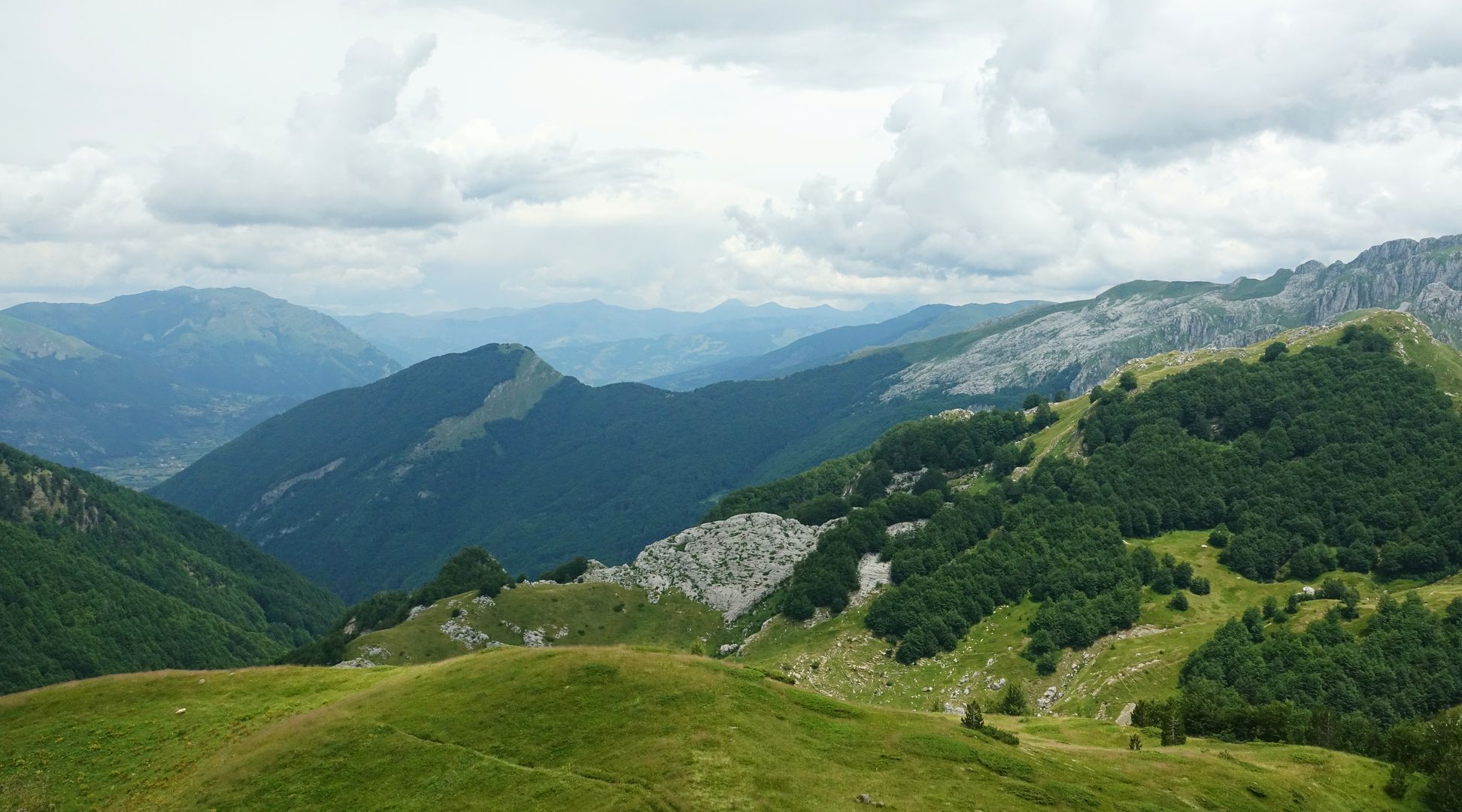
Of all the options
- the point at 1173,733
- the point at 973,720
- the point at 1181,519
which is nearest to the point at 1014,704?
the point at 1173,733

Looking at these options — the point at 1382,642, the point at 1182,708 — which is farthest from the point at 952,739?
the point at 1382,642

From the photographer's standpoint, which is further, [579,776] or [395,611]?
[395,611]

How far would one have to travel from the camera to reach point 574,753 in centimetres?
5297

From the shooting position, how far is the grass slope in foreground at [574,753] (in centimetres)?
4959

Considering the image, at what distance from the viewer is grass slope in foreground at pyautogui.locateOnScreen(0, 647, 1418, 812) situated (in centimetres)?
4959

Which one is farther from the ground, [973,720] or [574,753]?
[574,753]

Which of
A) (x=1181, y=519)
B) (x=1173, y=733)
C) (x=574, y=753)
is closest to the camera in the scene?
(x=574, y=753)

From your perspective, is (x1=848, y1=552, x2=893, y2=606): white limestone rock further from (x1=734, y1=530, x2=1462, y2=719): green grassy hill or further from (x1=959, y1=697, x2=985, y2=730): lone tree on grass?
(x1=959, y1=697, x2=985, y2=730): lone tree on grass

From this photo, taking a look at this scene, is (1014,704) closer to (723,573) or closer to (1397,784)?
(1397,784)

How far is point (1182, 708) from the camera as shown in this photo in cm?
9025

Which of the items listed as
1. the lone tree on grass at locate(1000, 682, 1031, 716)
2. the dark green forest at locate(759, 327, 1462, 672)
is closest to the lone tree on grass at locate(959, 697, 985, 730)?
the lone tree on grass at locate(1000, 682, 1031, 716)

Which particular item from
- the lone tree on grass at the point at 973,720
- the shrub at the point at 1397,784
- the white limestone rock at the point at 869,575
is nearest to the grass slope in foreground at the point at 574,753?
the shrub at the point at 1397,784

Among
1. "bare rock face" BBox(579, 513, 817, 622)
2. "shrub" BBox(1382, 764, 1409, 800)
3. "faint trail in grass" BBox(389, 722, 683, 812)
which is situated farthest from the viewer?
"bare rock face" BBox(579, 513, 817, 622)

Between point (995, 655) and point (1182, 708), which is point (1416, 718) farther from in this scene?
point (995, 655)
